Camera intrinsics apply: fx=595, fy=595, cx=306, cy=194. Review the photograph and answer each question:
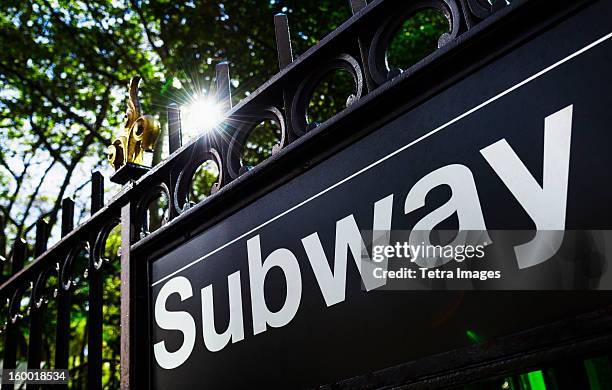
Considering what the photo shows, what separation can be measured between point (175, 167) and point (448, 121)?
1253 millimetres

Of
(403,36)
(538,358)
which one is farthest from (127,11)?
(538,358)

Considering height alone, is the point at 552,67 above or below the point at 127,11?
below

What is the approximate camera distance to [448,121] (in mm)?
1543

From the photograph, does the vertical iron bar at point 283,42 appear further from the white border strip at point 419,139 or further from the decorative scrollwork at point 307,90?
the white border strip at point 419,139

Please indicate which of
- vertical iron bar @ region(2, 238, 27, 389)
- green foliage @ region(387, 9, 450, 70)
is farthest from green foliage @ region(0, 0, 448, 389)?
vertical iron bar @ region(2, 238, 27, 389)

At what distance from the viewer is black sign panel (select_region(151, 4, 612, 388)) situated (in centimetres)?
129

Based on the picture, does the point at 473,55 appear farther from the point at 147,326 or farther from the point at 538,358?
the point at 147,326

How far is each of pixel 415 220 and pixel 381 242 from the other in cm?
12

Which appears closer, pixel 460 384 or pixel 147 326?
pixel 460 384

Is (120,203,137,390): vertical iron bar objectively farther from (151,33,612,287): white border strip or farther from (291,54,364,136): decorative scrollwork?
(291,54,364,136): decorative scrollwork

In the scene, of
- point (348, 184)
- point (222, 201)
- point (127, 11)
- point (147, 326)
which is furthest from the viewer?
point (127, 11)

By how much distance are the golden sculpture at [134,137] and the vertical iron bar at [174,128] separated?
174 millimetres

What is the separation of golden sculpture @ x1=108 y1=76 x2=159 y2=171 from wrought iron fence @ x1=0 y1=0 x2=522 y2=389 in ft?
0.46

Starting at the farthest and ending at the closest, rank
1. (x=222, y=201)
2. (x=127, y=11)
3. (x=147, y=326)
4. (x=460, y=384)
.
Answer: (x=127, y=11)
(x=147, y=326)
(x=222, y=201)
(x=460, y=384)
